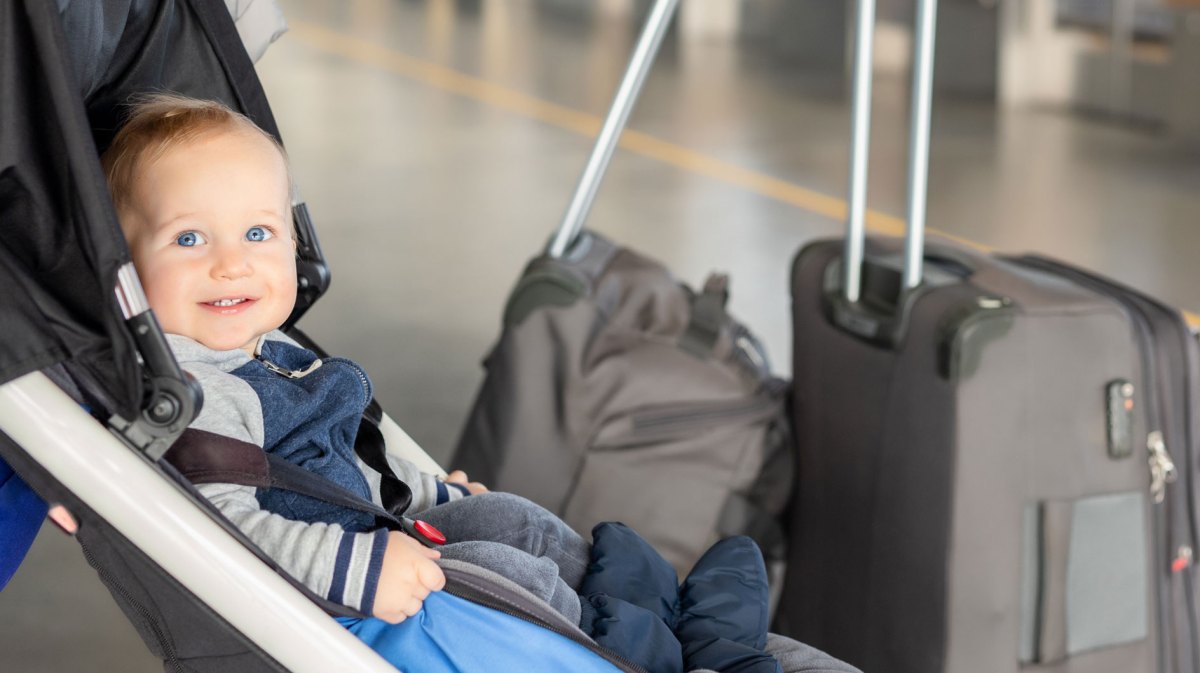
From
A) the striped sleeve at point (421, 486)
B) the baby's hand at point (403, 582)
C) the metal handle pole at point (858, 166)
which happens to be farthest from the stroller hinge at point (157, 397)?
the metal handle pole at point (858, 166)

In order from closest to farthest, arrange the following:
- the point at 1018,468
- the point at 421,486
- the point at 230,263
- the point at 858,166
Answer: the point at 230,263 → the point at 421,486 → the point at 1018,468 → the point at 858,166

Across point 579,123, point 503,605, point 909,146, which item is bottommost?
point 503,605

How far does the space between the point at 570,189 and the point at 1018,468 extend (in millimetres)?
3582

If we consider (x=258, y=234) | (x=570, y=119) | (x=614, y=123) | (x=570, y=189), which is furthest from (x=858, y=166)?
(x=570, y=119)

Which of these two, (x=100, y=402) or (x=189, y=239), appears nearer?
(x=100, y=402)

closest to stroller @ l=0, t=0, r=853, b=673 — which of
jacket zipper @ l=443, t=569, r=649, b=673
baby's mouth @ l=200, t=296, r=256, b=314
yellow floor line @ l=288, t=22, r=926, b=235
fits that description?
jacket zipper @ l=443, t=569, r=649, b=673

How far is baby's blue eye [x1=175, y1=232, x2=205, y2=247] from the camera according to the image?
4.42ft

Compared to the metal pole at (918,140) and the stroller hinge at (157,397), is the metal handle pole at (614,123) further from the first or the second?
the stroller hinge at (157,397)

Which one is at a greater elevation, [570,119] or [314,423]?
[570,119]

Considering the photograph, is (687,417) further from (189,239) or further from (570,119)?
(570,119)

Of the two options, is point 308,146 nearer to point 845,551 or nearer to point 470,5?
point 845,551

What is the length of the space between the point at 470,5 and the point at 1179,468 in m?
10.9

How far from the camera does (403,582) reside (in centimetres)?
123

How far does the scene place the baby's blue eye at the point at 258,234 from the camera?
140cm
